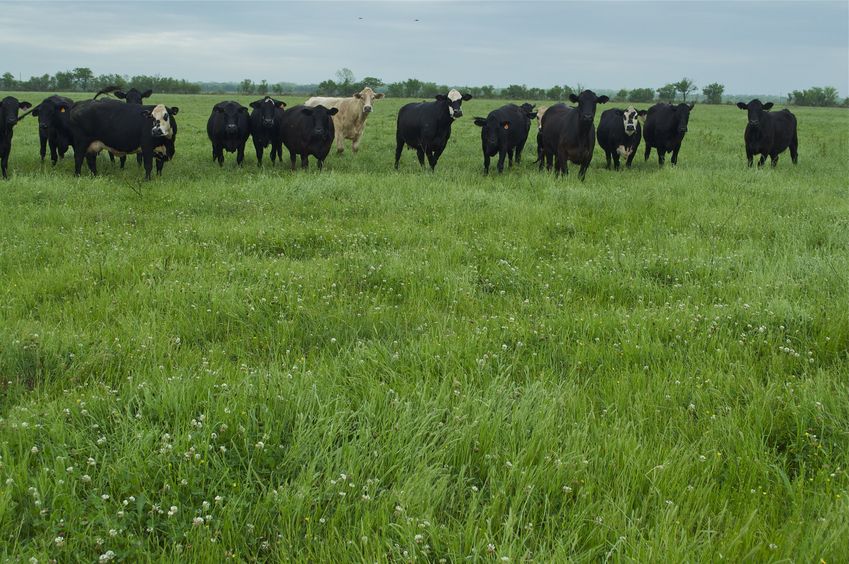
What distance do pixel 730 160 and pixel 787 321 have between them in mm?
14319

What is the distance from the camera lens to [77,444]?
3053 millimetres

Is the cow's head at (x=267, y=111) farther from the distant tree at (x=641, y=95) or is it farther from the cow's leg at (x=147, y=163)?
the distant tree at (x=641, y=95)

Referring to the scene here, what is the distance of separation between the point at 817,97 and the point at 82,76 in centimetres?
10528

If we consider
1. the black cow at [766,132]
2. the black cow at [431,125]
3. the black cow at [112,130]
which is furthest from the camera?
the black cow at [766,132]

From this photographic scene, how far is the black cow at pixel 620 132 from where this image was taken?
644 inches

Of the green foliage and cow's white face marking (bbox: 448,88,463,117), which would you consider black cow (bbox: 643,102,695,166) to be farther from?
the green foliage

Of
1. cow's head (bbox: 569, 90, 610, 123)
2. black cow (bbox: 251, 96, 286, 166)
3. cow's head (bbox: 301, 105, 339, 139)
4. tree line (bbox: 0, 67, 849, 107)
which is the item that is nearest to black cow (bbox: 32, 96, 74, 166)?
black cow (bbox: 251, 96, 286, 166)

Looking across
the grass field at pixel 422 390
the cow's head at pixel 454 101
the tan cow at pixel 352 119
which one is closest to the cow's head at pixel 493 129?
the cow's head at pixel 454 101

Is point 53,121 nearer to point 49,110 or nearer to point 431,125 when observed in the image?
point 49,110

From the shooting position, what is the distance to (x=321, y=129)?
14.9m

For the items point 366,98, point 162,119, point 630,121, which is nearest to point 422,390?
point 162,119

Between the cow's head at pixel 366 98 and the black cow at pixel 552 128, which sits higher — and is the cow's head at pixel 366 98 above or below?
above

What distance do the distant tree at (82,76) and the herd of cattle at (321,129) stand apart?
82659mm

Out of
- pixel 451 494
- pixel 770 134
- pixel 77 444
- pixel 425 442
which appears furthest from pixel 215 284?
pixel 770 134
